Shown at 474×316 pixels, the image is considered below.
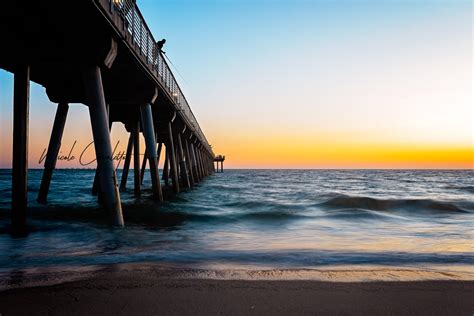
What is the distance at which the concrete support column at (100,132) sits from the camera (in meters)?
7.37

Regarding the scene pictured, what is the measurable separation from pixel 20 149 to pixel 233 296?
256 inches

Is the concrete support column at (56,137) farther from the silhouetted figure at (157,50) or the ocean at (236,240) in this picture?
the silhouetted figure at (157,50)

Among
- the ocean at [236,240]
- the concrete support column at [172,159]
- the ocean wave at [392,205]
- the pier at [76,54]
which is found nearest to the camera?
the ocean at [236,240]

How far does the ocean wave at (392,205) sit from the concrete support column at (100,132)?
1031 cm

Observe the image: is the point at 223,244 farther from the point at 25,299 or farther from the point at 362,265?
the point at 25,299

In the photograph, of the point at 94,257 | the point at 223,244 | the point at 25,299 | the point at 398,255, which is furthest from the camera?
the point at 223,244

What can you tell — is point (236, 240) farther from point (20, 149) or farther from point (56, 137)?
point (56, 137)

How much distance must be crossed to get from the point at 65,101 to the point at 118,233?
6524mm

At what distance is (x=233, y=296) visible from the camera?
112 inches

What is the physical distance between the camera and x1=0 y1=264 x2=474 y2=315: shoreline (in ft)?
8.43

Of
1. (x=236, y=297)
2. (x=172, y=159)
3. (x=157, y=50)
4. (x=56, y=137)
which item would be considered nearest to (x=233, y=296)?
(x=236, y=297)

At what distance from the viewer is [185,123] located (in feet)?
64.2

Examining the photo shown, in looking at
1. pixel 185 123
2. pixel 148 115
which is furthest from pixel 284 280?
pixel 185 123

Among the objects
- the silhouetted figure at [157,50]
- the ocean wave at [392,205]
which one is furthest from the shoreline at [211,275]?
the ocean wave at [392,205]
